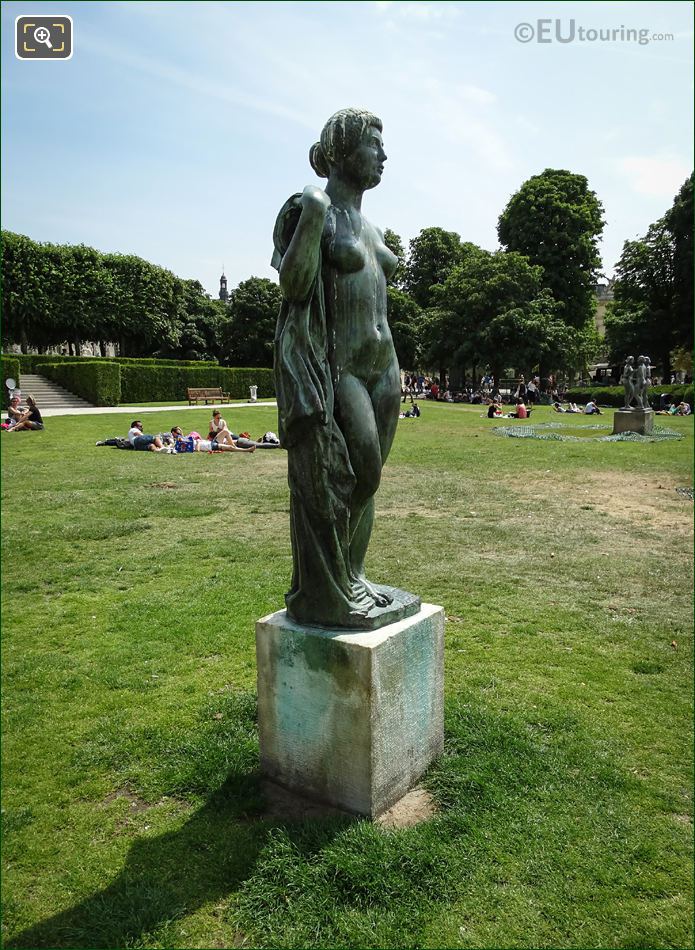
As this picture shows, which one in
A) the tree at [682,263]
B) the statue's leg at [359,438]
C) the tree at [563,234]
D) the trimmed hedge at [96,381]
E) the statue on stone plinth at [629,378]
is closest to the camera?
the statue's leg at [359,438]

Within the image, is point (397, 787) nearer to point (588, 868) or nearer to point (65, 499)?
point (588, 868)

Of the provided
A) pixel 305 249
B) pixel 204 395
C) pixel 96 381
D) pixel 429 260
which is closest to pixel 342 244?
pixel 305 249

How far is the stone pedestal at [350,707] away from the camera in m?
3.15

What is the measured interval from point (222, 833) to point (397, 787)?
867mm

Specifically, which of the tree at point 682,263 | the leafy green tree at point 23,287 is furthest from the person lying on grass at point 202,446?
the tree at point 682,263

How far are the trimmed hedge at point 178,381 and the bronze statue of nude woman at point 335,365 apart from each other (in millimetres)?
26224

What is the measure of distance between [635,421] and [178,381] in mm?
22659

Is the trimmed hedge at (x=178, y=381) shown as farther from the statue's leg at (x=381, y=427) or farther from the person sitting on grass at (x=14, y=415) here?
the statue's leg at (x=381, y=427)

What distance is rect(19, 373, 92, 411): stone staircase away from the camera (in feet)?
97.9

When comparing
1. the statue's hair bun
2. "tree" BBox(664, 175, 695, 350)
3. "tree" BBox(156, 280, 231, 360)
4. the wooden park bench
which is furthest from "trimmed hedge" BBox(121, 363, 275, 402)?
"tree" BBox(664, 175, 695, 350)

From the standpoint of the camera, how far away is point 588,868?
2.92 m

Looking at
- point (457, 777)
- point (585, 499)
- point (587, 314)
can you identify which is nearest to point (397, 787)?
point (457, 777)

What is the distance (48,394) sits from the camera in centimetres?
3170

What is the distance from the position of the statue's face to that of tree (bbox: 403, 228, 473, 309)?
5236cm
